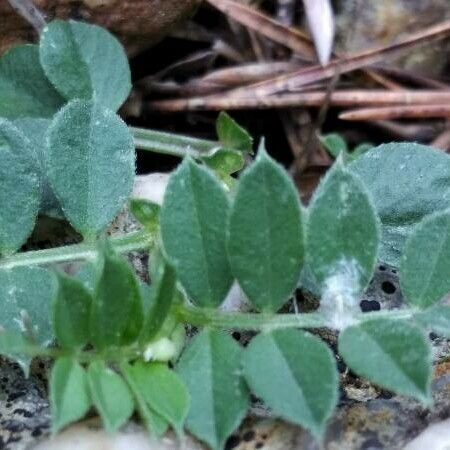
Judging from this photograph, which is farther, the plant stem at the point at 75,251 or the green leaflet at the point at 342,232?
the plant stem at the point at 75,251

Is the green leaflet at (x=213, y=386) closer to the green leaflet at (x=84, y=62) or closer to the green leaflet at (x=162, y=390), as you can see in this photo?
the green leaflet at (x=162, y=390)

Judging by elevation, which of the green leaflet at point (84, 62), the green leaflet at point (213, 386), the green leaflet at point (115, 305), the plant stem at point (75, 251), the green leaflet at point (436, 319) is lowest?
the green leaflet at point (213, 386)

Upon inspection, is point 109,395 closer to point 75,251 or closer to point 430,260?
point 75,251

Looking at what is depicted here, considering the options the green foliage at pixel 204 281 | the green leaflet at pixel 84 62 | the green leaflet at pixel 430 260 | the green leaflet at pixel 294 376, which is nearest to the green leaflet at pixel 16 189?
the green foliage at pixel 204 281

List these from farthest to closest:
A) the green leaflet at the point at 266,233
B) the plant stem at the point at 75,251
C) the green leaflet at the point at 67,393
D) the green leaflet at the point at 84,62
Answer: the green leaflet at the point at 84,62
the plant stem at the point at 75,251
the green leaflet at the point at 266,233
the green leaflet at the point at 67,393

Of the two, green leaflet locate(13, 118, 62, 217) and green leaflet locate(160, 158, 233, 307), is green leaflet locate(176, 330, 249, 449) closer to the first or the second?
green leaflet locate(160, 158, 233, 307)

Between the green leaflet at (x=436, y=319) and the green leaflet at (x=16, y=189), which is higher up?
the green leaflet at (x=16, y=189)

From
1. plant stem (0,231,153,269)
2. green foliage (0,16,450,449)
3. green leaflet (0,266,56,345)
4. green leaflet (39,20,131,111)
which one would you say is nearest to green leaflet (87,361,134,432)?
green foliage (0,16,450,449)

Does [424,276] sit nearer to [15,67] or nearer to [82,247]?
[82,247]
